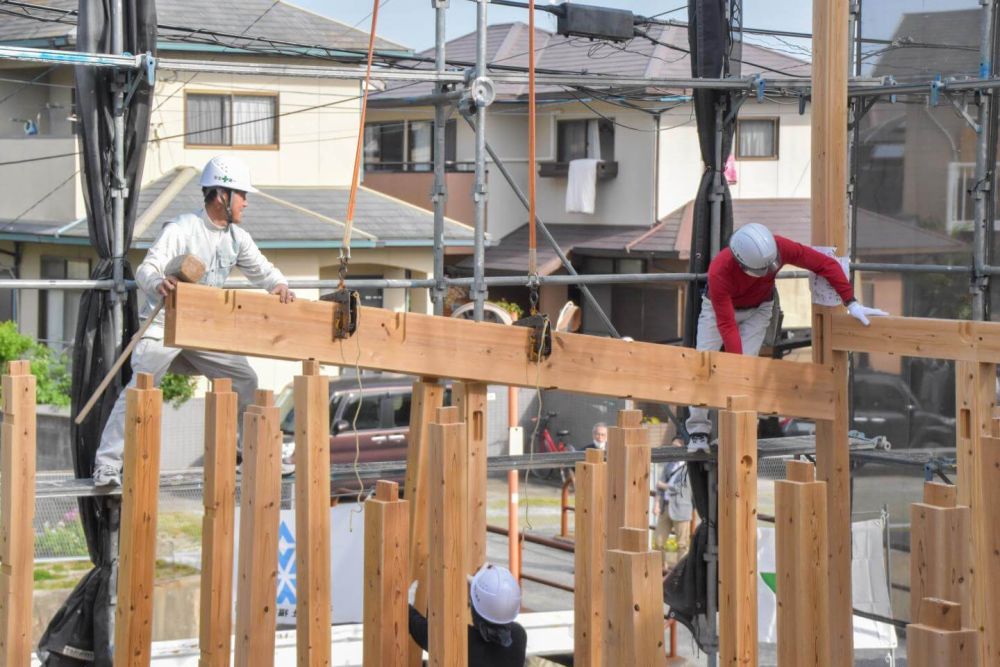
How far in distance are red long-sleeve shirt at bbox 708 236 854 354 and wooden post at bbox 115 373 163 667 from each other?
10.5ft

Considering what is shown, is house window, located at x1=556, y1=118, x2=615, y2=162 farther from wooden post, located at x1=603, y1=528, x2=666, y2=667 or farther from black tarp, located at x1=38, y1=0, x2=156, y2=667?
wooden post, located at x1=603, y1=528, x2=666, y2=667

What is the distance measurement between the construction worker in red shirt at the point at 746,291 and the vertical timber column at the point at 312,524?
277 centimetres

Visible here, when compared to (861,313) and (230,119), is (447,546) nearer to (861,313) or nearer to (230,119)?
(861,313)

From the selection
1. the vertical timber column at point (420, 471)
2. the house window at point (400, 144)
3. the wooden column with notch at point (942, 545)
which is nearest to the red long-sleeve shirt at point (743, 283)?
the vertical timber column at point (420, 471)

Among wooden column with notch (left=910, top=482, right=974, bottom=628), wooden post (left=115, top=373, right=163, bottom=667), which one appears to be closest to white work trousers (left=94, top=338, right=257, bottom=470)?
wooden post (left=115, top=373, right=163, bottom=667)

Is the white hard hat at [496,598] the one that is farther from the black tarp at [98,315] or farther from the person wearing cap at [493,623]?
the black tarp at [98,315]

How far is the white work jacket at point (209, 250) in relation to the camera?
6.00 m

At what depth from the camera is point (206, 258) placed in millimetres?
6277

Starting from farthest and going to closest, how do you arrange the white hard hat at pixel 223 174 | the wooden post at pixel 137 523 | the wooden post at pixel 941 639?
1. the white hard hat at pixel 223 174
2. the wooden post at pixel 137 523
3. the wooden post at pixel 941 639

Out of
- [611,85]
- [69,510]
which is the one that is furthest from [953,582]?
[69,510]

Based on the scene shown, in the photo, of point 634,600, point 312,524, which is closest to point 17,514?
point 312,524

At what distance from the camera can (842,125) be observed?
652 centimetres

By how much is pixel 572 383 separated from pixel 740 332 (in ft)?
6.59

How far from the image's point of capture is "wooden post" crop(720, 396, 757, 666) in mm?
4570
